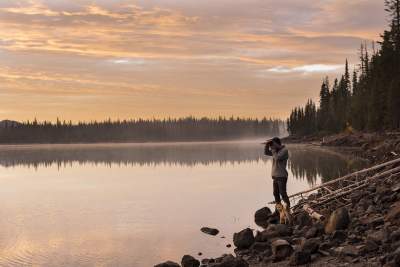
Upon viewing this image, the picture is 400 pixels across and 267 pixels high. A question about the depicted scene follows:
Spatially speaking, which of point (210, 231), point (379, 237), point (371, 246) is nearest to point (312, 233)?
point (379, 237)

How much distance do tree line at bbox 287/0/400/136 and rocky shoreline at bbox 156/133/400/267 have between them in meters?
53.7

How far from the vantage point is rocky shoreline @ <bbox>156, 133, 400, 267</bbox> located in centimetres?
1145

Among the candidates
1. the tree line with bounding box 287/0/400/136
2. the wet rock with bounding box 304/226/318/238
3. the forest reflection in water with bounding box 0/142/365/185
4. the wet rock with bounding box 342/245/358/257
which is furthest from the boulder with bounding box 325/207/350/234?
the tree line with bounding box 287/0/400/136

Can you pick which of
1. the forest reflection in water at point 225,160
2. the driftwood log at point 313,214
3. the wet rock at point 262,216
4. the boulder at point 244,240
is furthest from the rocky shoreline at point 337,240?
the forest reflection in water at point 225,160

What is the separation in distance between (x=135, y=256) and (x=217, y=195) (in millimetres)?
15531

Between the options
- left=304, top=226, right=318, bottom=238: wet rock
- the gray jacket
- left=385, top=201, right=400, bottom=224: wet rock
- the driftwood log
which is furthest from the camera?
the gray jacket

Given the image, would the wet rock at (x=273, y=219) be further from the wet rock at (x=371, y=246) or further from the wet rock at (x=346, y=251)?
the wet rock at (x=371, y=246)

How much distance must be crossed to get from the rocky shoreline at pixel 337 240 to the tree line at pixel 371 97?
2114 inches

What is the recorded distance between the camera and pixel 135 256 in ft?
53.1

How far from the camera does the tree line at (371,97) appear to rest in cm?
7169

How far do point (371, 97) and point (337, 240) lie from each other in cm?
7483

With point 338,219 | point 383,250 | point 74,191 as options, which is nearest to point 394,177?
point 338,219

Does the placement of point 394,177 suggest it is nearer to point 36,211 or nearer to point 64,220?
point 64,220

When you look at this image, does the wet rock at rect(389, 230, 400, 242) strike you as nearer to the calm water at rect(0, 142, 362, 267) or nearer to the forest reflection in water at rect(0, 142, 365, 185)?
the calm water at rect(0, 142, 362, 267)
